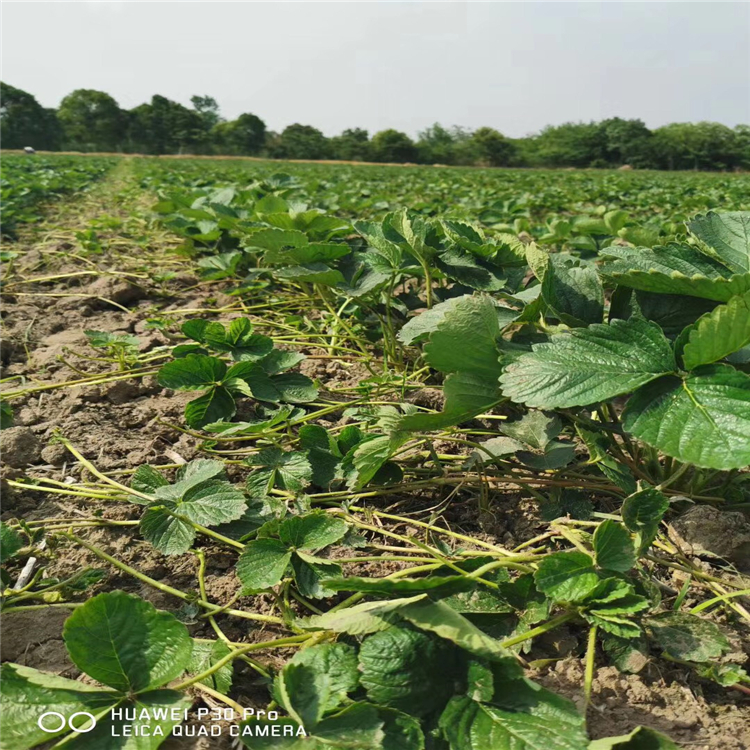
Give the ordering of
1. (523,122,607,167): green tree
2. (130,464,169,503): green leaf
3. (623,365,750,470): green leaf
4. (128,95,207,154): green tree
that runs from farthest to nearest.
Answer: (128,95,207,154): green tree < (523,122,607,167): green tree < (130,464,169,503): green leaf < (623,365,750,470): green leaf

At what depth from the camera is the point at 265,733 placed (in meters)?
0.68

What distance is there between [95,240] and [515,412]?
304cm

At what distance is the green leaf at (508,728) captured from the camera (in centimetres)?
64

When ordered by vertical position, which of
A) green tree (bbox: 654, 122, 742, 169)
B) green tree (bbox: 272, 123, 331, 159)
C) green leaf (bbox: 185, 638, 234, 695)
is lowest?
green leaf (bbox: 185, 638, 234, 695)

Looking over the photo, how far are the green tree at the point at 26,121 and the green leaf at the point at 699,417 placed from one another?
161 feet

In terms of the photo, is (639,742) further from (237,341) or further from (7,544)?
(237,341)

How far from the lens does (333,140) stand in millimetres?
46656

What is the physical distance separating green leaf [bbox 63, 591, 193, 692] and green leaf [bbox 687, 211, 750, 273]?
41.0 inches

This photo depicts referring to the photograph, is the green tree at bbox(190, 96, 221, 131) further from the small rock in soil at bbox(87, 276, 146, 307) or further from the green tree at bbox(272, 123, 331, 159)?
the small rock in soil at bbox(87, 276, 146, 307)

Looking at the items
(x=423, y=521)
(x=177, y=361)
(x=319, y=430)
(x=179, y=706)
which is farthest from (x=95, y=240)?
(x=179, y=706)

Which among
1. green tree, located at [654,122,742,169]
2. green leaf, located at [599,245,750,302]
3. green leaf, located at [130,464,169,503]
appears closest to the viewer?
green leaf, located at [599,245,750,302]

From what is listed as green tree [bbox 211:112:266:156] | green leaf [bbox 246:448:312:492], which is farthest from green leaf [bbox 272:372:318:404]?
green tree [bbox 211:112:266:156]

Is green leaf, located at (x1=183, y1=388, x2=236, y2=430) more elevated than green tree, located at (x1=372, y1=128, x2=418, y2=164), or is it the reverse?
green tree, located at (x1=372, y1=128, x2=418, y2=164)

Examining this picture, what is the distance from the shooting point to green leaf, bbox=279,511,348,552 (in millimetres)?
970
